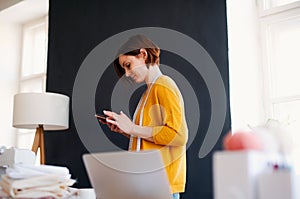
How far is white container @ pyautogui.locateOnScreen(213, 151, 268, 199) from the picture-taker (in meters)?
0.90

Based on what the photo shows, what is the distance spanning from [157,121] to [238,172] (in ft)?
4.54

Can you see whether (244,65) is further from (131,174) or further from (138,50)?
(131,174)

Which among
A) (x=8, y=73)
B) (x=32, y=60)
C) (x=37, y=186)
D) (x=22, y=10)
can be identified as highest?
(x=22, y=10)

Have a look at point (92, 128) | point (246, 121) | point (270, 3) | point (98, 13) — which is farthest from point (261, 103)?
point (98, 13)

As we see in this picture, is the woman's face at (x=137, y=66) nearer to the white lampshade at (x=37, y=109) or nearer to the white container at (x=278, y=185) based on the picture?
the white lampshade at (x=37, y=109)

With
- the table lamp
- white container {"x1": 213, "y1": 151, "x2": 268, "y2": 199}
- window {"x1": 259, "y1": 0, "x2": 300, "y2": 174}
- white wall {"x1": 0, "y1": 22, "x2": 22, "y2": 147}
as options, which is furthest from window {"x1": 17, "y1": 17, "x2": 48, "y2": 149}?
white container {"x1": 213, "y1": 151, "x2": 268, "y2": 199}

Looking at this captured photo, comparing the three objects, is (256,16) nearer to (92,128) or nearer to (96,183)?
(92,128)

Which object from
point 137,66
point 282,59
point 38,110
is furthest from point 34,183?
point 282,59

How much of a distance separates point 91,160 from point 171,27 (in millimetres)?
1735

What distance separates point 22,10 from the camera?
4.68 meters

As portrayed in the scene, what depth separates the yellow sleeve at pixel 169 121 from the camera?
2141mm

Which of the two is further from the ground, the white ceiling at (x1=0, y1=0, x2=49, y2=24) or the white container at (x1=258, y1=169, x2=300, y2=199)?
the white ceiling at (x1=0, y1=0, x2=49, y2=24)

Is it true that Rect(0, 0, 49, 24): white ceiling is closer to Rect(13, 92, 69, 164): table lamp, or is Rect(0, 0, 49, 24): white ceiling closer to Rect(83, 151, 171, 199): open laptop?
Rect(13, 92, 69, 164): table lamp

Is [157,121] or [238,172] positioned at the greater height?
[157,121]
